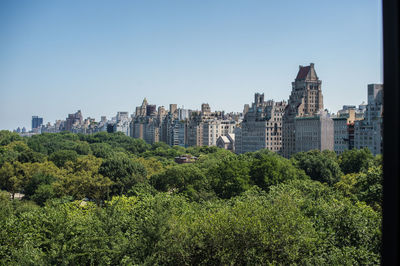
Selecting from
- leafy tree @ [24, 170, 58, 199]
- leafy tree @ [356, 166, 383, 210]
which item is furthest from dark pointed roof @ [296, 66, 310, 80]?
leafy tree @ [356, 166, 383, 210]

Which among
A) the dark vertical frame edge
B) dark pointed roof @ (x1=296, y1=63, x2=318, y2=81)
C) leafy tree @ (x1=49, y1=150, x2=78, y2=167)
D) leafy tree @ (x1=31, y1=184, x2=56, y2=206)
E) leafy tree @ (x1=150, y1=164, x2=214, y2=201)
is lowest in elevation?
leafy tree @ (x1=31, y1=184, x2=56, y2=206)

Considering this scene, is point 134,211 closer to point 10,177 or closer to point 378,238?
point 378,238

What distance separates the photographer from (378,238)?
2086 centimetres

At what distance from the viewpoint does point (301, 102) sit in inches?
4063

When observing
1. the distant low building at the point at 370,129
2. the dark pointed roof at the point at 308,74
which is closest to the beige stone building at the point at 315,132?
the distant low building at the point at 370,129

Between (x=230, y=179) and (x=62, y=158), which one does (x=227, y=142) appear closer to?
(x=62, y=158)

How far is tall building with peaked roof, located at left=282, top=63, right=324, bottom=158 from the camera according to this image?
339 ft

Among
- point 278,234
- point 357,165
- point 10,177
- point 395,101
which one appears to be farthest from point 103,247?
point 357,165

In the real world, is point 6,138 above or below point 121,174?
above

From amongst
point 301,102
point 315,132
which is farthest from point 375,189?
point 301,102

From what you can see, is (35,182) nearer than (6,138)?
Yes

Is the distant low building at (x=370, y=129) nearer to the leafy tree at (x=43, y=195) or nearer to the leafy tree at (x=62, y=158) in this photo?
the leafy tree at (x=62, y=158)

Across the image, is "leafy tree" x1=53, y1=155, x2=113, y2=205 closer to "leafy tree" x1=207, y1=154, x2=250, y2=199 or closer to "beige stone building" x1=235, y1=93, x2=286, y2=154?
"leafy tree" x1=207, y1=154, x2=250, y2=199

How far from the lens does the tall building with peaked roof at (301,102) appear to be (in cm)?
10319
